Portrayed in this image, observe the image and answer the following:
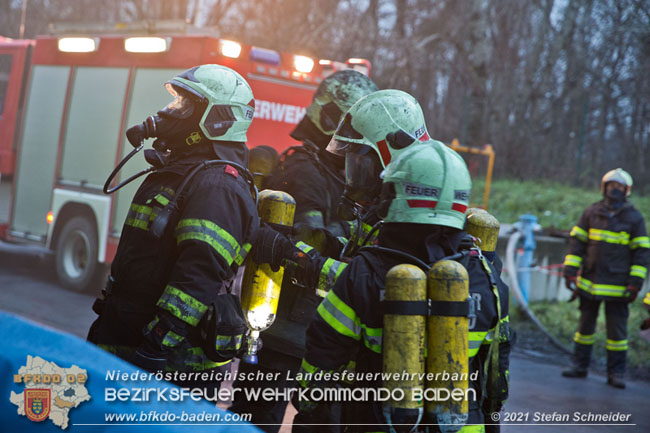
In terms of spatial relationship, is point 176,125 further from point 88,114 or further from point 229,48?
point 88,114

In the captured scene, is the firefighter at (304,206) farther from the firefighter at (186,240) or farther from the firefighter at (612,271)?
the firefighter at (612,271)

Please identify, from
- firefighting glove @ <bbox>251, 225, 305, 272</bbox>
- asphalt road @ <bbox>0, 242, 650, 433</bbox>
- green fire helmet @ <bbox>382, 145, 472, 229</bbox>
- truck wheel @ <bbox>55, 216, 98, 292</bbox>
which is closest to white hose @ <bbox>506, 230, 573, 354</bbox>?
asphalt road @ <bbox>0, 242, 650, 433</bbox>

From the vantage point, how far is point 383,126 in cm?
297

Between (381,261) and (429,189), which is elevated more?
(429,189)

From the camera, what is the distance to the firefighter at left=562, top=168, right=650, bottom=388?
22.0 feet

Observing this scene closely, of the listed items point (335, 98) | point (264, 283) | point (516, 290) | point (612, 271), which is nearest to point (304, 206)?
point (264, 283)

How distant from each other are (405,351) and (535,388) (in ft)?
15.5

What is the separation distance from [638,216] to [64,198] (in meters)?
6.37

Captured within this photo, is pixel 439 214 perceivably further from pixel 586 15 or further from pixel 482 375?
pixel 586 15

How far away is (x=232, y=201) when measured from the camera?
2707 millimetres

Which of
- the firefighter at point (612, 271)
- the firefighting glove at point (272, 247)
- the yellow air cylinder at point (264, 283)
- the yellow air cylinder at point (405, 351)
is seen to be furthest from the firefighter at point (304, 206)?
the firefighter at point (612, 271)

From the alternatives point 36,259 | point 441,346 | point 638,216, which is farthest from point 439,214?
point 36,259

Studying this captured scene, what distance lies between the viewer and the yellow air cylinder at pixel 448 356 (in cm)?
210

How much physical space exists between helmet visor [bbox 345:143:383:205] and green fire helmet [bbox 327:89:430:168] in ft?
0.09
